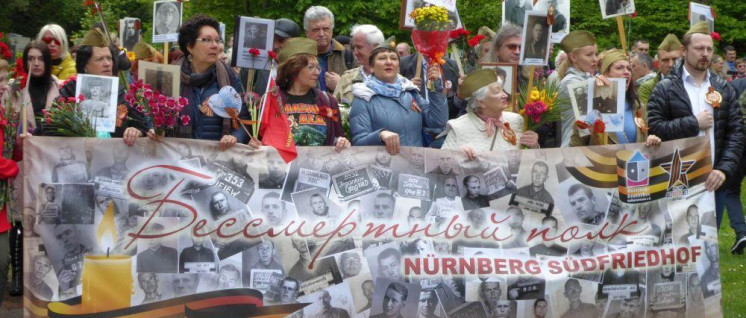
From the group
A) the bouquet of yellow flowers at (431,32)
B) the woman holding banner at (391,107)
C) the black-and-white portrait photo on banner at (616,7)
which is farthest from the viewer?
the black-and-white portrait photo on banner at (616,7)

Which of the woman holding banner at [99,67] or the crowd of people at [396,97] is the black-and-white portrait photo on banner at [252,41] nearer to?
the crowd of people at [396,97]

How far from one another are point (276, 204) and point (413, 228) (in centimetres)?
87

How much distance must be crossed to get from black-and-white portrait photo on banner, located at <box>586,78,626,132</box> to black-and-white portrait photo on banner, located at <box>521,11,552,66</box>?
67 centimetres

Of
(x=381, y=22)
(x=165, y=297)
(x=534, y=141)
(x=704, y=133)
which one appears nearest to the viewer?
(x=165, y=297)

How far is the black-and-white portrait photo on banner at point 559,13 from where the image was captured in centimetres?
998

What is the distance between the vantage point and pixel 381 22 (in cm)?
2742

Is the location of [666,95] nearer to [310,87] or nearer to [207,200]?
[310,87]

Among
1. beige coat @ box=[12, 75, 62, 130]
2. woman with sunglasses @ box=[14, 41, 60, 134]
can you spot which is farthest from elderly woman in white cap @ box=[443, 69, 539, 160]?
woman with sunglasses @ box=[14, 41, 60, 134]

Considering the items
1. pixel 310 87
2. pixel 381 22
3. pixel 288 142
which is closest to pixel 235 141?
pixel 288 142

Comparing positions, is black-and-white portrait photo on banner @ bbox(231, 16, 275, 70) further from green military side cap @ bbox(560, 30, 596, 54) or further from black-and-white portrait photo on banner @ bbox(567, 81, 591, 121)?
green military side cap @ bbox(560, 30, 596, 54)

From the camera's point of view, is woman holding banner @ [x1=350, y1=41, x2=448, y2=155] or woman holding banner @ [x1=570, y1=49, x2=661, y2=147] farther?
woman holding banner @ [x1=570, y1=49, x2=661, y2=147]

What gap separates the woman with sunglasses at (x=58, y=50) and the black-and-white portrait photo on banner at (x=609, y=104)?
4.77 m

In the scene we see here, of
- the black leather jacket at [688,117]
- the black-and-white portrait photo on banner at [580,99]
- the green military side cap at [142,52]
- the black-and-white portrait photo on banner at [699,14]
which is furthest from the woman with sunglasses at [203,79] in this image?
the black-and-white portrait photo on banner at [699,14]

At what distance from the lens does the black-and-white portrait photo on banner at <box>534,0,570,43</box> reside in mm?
9984
